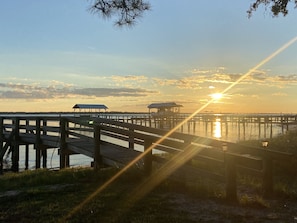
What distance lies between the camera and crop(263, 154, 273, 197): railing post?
605cm

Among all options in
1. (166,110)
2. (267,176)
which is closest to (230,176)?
(267,176)

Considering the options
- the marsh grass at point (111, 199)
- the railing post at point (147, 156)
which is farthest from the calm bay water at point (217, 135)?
the railing post at point (147, 156)

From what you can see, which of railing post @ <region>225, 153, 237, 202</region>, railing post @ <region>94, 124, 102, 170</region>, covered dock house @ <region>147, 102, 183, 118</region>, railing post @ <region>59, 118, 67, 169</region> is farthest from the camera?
covered dock house @ <region>147, 102, 183, 118</region>

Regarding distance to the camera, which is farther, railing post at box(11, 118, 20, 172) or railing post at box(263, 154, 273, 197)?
railing post at box(11, 118, 20, 172)

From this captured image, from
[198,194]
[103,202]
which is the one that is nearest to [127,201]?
[103,202]

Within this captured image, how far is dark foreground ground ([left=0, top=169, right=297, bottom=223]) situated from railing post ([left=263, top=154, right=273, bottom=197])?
0.59ft

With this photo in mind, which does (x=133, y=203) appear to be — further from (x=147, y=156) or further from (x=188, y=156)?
(x=147, y=156)

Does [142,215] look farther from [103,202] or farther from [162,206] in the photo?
[103,202]

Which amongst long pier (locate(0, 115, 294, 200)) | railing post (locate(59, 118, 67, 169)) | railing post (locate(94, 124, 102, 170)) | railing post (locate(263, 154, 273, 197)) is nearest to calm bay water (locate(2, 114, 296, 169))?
railing post (locate(59, 118, 67, 169))

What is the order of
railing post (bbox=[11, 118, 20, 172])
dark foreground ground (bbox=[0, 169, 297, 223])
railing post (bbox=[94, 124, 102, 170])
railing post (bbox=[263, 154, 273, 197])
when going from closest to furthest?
dark foreground ground (bbox=[0, 169, 297, 223]), railing post (bbox=[263, 154, 273, 197]), railing post (bbox=[94, 124, 102, 170]), railing post (bbox=[11, 118, 20, 172])

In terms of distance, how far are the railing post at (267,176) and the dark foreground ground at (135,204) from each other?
181mm

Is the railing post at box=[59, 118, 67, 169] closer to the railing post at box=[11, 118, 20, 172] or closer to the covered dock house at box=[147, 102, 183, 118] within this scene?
the railing post at box=[11, 118, 20, 172]

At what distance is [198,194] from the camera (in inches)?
246

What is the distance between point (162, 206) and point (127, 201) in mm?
642
